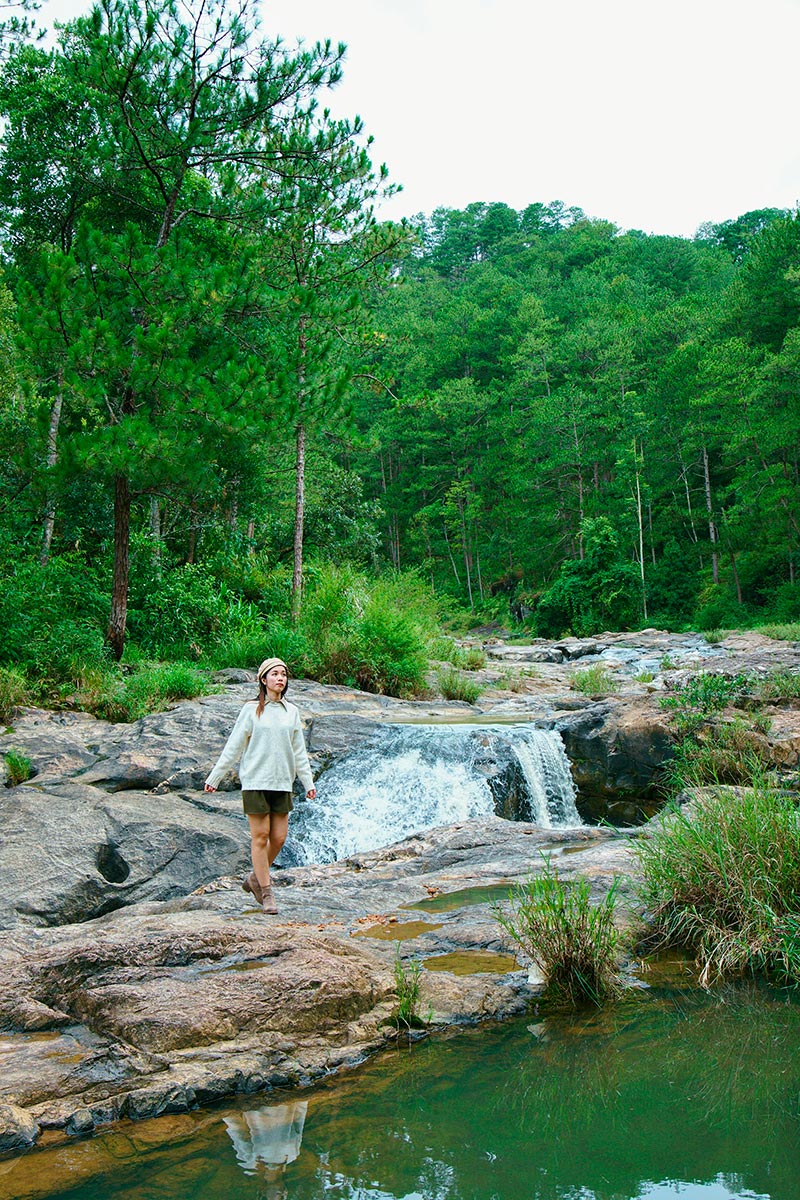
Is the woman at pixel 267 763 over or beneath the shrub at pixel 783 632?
beneath

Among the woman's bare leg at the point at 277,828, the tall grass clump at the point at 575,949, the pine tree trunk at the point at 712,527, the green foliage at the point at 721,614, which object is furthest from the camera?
the pine tree trunk at the point at 712,527

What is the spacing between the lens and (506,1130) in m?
3.01

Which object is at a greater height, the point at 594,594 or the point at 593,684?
the point at 594,594

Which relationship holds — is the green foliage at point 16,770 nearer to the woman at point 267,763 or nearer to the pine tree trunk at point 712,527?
the woman at point 267,763

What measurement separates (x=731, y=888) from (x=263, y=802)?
8.76 feet

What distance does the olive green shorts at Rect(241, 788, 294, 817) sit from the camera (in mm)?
5199

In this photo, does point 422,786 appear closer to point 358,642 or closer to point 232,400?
point 358,642

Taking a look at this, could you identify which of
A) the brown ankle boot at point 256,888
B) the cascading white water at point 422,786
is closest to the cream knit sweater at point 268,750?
the brown ankle boot at point 256,888

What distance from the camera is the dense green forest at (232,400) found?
10992 mm

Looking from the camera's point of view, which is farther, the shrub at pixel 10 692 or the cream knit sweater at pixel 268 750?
the shrub at pixel 10 692

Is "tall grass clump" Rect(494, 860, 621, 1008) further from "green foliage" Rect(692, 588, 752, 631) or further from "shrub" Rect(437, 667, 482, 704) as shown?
"green foliage" Rect(692, 588, 752, 631)

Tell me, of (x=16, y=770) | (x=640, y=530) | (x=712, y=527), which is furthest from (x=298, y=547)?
(x=712, y=527)

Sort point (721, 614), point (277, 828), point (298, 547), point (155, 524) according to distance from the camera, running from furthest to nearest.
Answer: point (721, 614)
point (155, 524)
point (298, 547)
point (277, 828)

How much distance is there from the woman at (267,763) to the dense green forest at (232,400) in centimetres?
531
